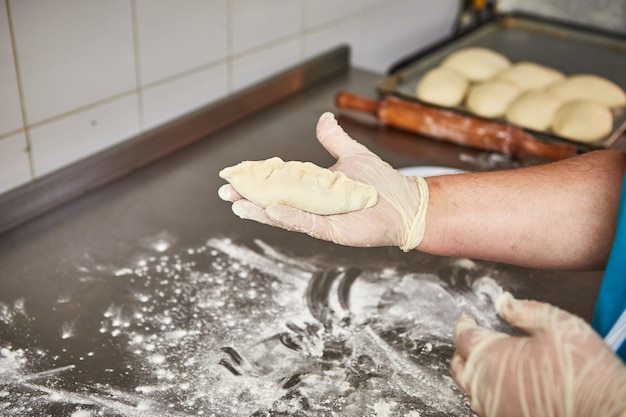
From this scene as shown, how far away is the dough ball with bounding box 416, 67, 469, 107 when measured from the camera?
5.59 feet

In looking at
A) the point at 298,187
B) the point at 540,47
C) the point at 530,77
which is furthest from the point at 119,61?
the point at 540,47

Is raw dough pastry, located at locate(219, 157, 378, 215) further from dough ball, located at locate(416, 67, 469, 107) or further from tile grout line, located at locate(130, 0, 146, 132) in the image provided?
dough ball, located at locate(416, 67, 469, 107)

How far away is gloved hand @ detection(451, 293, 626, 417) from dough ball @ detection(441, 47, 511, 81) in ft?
4.09

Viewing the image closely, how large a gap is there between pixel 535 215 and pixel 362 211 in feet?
0.81

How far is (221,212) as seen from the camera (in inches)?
51.0

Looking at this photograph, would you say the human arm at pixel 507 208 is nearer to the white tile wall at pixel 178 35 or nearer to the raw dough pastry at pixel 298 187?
the raw dough pastry at pixel 298 187

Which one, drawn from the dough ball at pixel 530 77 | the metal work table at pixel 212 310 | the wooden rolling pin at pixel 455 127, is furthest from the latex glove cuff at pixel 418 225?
the dough ball at pixel 530 77

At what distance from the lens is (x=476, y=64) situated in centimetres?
188

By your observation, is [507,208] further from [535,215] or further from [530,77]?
[530,77]

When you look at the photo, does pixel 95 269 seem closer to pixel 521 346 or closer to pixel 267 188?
pixel 267 188

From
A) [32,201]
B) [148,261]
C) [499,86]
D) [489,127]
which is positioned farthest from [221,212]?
[499,86]

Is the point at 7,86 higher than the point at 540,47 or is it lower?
higher

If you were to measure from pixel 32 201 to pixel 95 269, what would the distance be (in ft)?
0.69

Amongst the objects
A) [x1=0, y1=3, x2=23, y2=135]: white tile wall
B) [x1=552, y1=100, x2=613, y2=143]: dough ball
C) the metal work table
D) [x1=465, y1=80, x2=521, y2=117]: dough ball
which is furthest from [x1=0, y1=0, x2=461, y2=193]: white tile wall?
[x1=552, y1=100, x2=613, y2=143]: dough ball
